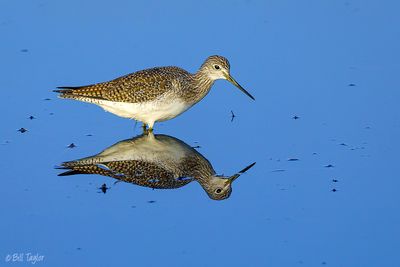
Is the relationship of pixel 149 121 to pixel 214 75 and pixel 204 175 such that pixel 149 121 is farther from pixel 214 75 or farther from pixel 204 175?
pixel 204 175

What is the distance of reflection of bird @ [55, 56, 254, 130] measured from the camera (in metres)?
13.3

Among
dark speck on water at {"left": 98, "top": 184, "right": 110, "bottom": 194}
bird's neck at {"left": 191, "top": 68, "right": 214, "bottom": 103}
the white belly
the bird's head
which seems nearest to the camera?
dark speck on water at {"left": 98, "top": 184, "right": 110, "bottom": 194}

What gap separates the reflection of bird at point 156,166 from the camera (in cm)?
1138

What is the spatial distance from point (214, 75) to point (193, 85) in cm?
43

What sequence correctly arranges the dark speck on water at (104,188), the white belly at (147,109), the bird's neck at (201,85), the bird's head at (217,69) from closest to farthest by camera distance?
the dark speck on water at (104,188) < the white belly at (147,109) < the bird's neck at (201,85) < the bird's head at (217,69)

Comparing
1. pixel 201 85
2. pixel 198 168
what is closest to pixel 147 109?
pixel 201 85

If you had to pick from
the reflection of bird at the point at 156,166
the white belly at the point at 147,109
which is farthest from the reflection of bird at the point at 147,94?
the reflection of bird at the point at 156,166

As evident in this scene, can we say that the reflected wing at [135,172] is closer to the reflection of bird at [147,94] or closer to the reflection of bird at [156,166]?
the reflection of bird at [156,166]

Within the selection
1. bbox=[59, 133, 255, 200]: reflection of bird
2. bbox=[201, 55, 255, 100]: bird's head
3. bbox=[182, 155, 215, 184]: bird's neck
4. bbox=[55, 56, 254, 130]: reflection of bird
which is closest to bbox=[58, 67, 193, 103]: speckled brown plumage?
Result: bbox=[55, 56, 254, 130]: reflection of bird

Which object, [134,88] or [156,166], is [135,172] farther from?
[134,88]

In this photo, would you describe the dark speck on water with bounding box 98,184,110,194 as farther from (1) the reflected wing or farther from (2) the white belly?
(2) the white belly

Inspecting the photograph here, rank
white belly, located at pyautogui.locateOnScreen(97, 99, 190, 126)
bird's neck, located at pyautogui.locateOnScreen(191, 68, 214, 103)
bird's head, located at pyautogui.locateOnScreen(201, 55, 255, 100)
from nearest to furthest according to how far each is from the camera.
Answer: white belly, located at pyautogui.locateOnScreen(97, 99, 190, 126)
bird's neck, located at pyautogui.locateOnScreen(191, 68, 214, 103)
bird's head, located at pyautogui.locateOnScreen(201, 55, 255, 100)

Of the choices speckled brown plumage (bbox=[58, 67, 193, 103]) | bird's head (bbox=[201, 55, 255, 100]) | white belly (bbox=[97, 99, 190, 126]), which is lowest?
white belly (bbox=[97, 99, 190, 126])

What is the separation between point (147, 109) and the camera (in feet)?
43.8
